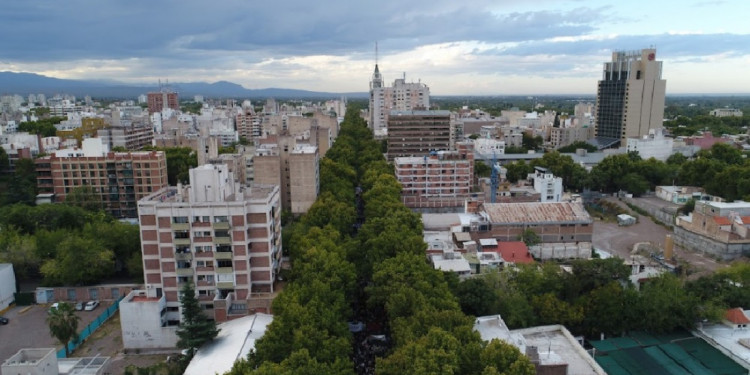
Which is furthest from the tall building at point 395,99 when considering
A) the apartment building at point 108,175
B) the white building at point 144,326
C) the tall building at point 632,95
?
the white building at point 144,326

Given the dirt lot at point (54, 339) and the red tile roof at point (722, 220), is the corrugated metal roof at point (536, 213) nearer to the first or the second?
the red tile roof at point (722, 220)

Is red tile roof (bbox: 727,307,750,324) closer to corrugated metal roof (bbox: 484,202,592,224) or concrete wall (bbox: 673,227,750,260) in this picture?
corrugated metal roof (bbox: 484,202,592,224)

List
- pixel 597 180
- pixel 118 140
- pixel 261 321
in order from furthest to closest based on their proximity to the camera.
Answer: pixel 118 140
pixel 597 180
pixel 261 321

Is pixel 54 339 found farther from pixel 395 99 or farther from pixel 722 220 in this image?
pixel 395 99

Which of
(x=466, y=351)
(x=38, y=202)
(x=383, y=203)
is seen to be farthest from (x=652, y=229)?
(x=38, y=202)

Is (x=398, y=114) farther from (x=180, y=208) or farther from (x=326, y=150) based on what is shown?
(x=180, y=208)
